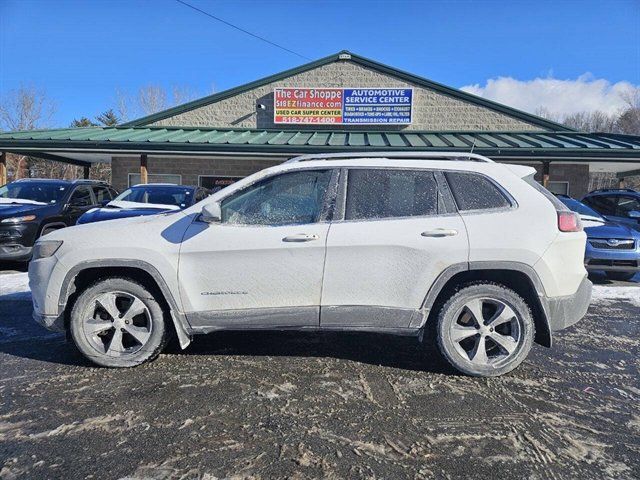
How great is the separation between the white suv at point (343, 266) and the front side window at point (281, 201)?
12 mm

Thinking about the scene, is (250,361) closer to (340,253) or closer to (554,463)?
(340,253)

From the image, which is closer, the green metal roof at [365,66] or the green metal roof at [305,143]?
the green metal roof at [305,143]

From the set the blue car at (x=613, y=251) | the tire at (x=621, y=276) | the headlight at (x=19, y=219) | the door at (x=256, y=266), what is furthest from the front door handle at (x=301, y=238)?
the tire at (x=621, y=276)

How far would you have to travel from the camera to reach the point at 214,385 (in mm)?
3330

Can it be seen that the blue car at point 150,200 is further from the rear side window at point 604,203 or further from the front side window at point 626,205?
the front side window at point 626,205

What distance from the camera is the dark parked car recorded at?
9.52 meters

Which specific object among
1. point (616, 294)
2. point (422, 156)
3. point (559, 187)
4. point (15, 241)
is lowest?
point (616, 294)

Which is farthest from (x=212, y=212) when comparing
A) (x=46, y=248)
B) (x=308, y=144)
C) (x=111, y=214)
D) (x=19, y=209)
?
(x=308, y=144)

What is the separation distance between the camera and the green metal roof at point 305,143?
1122cm

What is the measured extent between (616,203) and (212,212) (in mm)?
10139

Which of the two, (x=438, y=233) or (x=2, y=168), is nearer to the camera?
(x=438, y=233)

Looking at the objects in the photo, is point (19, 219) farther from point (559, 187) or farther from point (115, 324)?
point (559, 187)

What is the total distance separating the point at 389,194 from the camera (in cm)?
359

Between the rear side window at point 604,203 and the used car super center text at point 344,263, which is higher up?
the rear side window at point 604,203
